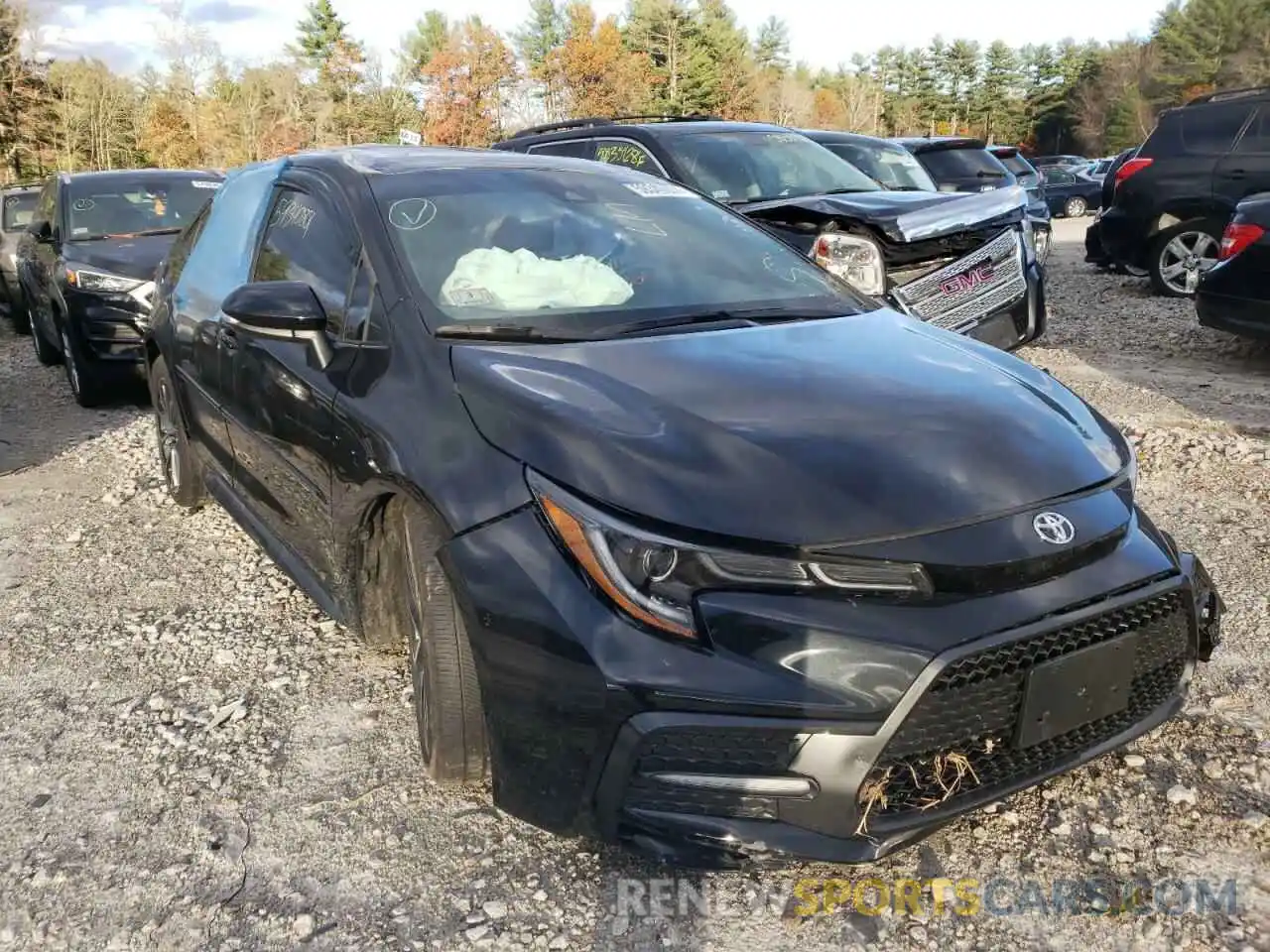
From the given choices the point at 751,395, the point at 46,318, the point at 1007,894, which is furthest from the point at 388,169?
the point at 46,318

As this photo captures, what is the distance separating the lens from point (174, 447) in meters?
4.89

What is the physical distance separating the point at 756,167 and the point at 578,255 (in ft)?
13.5

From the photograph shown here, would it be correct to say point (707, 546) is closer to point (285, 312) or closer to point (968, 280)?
point (285, 312)

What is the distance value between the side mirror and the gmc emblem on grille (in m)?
3.92

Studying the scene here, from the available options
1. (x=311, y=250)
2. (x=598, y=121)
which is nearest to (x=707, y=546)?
(x=311, y=250)

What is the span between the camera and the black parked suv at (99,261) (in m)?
7.03

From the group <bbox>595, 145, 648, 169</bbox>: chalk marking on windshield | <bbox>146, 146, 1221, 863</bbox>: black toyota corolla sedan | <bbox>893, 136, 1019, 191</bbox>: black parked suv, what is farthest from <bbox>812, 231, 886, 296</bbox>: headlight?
<bbox>893, 136, 1019, 191</bbox>: black parked suv

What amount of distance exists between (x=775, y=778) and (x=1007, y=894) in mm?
681

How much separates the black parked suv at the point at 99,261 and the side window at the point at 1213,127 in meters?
8.56

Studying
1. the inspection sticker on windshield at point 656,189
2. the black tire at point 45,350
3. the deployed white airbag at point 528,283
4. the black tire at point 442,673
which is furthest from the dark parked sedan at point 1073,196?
the black tire at point 442,673

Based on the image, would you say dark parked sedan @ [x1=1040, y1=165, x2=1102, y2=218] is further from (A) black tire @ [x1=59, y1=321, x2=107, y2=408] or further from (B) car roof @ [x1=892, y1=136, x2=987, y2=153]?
(A) black tire @ [x1=59, y1=321, x2=107, y2=408]

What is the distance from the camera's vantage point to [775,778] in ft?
6.32

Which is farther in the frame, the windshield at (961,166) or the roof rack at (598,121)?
the windshield at (961,166)

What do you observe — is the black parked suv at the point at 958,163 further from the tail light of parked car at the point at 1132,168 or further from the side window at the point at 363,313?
the side window at the point at 363,313
